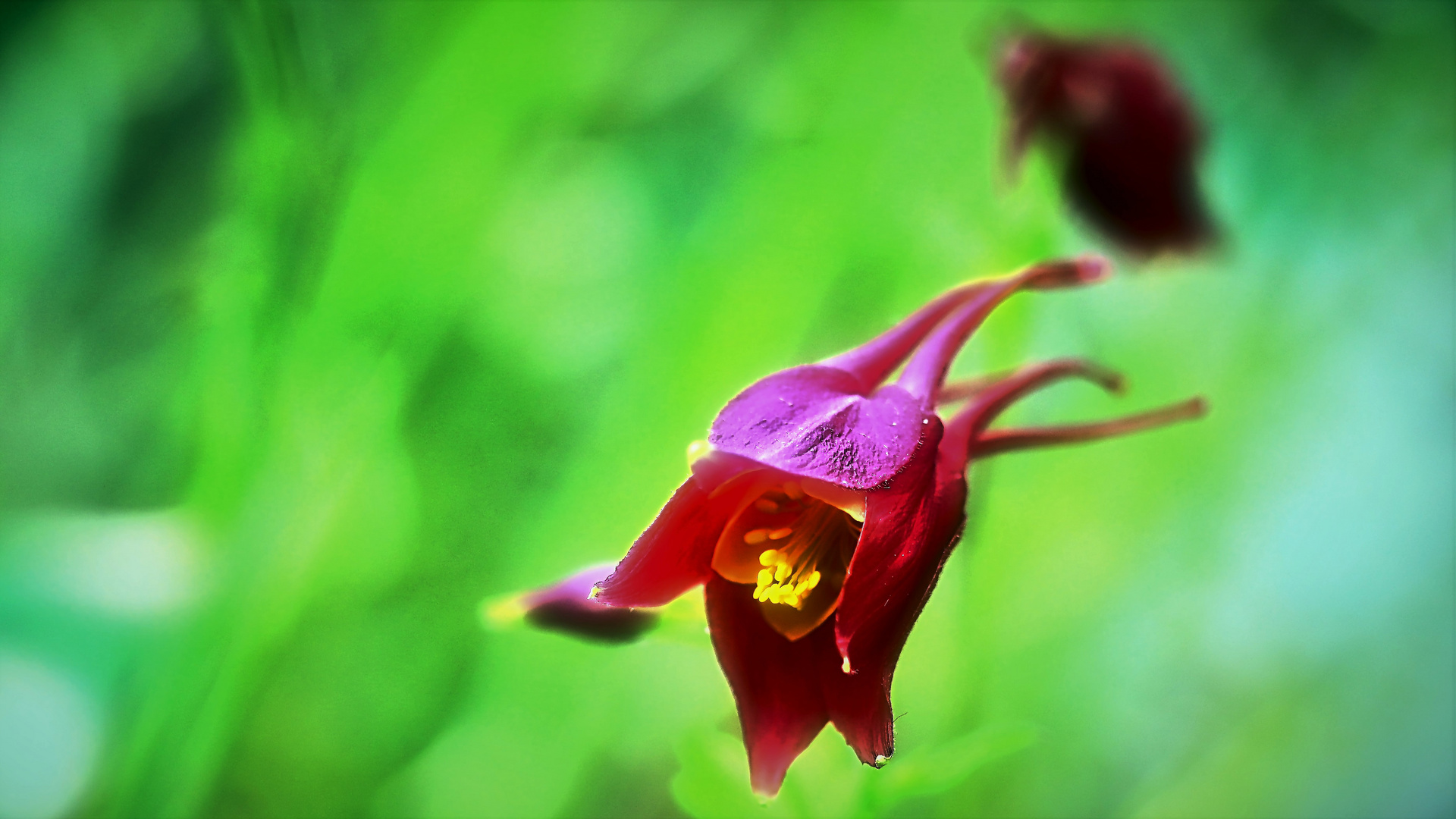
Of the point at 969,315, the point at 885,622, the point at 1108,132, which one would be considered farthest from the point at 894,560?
the point at 1108,132

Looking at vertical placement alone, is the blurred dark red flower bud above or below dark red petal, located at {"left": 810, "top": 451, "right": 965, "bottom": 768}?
above

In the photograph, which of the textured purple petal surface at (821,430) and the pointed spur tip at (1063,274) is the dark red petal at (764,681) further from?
the pointed spur tip at (1063,274)

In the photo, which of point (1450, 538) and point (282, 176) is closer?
point (282, 176)

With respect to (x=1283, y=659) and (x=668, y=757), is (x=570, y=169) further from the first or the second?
(x=1283, y=659)

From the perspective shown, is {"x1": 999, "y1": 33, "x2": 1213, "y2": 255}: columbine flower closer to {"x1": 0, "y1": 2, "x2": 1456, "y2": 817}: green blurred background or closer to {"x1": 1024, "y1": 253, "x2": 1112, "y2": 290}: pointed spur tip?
{"x1": 0, "y1": 2, "x2": 1456, "y2": 817}: green blurred background

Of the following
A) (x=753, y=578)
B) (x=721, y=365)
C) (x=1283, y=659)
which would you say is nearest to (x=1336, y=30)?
(x=1283, y=659)

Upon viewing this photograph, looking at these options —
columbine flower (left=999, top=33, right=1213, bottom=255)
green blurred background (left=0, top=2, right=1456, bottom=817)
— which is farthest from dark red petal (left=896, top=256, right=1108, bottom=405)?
columbine flower (left=999, top=33, right=1213, bottom=255)
